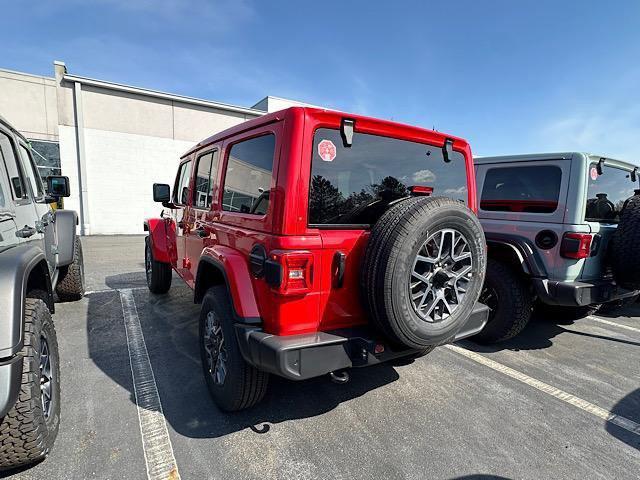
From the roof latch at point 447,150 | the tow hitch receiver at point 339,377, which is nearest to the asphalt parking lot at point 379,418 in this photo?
the tow hitch receiver at point 339,377

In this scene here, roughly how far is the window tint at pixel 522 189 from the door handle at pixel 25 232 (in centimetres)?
456

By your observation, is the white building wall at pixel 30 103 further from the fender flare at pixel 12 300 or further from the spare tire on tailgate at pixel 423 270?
the spare tire on tailgate at pixel 423 270

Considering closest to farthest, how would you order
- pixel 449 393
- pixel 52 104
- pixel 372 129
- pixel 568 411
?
pixel 372 129, pixel 568 411, pixel 449 393, pixel 52 104

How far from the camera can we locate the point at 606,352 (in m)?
3.82

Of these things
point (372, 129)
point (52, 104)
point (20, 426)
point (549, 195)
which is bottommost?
point (20, 426)

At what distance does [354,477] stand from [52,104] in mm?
16480

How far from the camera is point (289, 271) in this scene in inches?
78.5

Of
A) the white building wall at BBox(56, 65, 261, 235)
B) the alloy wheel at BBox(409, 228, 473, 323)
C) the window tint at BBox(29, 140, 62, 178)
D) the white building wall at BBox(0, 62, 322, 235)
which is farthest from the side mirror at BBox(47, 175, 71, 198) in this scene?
the window tint at BBox(29, 140, 62, 178)

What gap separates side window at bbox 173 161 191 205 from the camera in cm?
402

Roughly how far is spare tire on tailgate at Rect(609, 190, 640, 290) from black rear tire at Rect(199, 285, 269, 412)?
11.8 ft

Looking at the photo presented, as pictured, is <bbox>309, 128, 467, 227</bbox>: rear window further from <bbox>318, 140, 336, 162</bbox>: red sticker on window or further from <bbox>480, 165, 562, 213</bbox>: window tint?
<bbox>480, 165, 562, 213</bbox>: window tint

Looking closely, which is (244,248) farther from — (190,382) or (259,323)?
(190,382)

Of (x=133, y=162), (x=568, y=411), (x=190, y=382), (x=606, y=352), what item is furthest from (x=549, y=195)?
(x=133, y=162)

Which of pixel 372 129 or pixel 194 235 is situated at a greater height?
pixel 372 129
